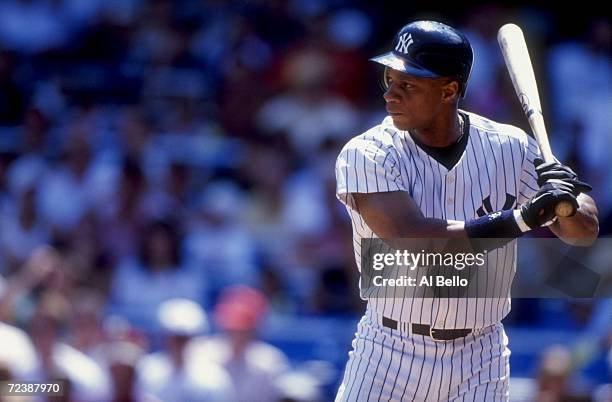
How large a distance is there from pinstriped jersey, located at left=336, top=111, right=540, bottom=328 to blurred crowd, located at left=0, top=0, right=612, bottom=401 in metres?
1.62

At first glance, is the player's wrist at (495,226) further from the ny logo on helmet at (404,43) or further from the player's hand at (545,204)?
the ny logo on helmet at (404,43)

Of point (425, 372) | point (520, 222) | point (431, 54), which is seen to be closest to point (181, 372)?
point (425, 372)

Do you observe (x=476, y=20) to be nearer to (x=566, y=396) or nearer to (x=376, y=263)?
(x=566, y=396)

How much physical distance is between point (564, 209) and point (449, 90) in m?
0.52

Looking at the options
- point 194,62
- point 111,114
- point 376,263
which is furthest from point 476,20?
point 376,263

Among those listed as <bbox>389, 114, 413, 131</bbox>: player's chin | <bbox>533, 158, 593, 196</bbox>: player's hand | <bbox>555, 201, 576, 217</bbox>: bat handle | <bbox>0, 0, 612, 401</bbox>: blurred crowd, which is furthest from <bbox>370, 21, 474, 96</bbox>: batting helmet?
<bbox>0, 0, 612, 401</bbox>: blurred crowd

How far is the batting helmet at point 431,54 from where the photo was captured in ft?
9.96

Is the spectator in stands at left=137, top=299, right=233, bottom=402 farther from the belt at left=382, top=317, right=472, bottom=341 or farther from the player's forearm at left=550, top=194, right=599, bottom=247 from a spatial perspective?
the player's forearm at left=550, top=194, right=599, bottom=247

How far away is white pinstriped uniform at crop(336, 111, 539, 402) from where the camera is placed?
298 centimetres

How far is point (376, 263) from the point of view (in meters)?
3.09

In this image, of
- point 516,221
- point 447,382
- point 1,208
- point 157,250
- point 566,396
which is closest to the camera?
point 516,221

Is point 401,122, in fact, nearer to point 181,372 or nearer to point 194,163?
point 181,372

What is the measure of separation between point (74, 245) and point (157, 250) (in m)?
0.54

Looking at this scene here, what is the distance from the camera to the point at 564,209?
2730 millimetres
